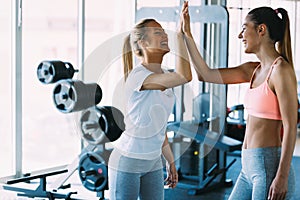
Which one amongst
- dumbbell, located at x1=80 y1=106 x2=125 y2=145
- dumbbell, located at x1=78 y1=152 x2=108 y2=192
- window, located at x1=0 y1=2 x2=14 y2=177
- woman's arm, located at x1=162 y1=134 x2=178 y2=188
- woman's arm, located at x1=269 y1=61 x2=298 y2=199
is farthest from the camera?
window, located at x1=0 y1=2 x2=14 y2=177

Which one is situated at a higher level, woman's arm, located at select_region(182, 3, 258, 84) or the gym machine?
woman's arm, located at select_region(182, 3, 258, 84)

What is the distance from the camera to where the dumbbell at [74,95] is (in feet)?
11.4

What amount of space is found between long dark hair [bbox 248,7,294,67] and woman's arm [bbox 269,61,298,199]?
110mm

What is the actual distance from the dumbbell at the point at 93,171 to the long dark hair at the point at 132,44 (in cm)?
179

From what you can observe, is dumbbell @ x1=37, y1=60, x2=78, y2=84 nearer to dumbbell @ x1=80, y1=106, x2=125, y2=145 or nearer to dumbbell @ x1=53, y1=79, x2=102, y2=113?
dumbbell @ x1=53, y1=79, x2=102, y2=113

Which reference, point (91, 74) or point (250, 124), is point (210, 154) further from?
point (250, 124)

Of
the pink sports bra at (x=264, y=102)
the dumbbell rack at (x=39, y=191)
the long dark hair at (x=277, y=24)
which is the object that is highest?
the long dark hair at (x=277, y=24)

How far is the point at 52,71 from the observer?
3.70m

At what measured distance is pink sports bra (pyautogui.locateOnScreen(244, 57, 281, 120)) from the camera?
1706mm

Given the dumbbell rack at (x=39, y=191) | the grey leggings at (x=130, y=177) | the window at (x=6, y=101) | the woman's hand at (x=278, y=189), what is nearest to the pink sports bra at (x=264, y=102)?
the woman's hand at (x=278, y=189)

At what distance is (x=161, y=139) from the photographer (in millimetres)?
1934

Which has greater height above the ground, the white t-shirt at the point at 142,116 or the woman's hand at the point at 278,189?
the white t-shirt at the point at 142,116

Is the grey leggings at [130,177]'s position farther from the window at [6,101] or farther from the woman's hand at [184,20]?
the window at [6,101]

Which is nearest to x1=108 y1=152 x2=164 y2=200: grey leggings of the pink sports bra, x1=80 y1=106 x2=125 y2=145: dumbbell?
the pink sports bra
